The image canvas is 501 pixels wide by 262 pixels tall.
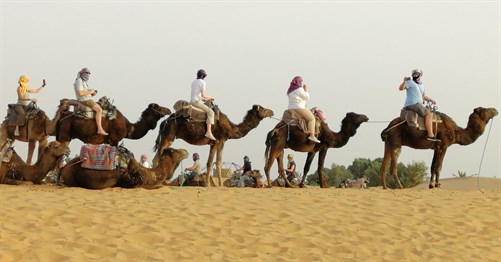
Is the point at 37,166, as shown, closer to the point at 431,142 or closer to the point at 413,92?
the point at 413,92

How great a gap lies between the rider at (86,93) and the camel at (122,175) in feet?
7.38

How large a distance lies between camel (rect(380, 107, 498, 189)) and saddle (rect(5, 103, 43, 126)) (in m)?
8.81

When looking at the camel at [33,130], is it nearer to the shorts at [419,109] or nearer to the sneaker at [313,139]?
the sneaker at [313,139]

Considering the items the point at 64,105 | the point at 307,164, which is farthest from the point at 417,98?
the point at 64,105

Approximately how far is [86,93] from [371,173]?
1130 inches

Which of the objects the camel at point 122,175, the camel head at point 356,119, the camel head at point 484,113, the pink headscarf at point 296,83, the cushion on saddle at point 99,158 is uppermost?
the pink headscarf at point 296,83

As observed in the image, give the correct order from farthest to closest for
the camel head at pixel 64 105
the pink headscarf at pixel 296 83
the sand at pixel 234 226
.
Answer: the pink headscarf at pixel 296 83
the camel head at pixel 64 105
the sand at pixel 234 226

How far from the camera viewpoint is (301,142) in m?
20.1

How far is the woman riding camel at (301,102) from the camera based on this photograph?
19844 millimetres

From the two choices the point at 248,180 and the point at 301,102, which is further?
the point at 248,180

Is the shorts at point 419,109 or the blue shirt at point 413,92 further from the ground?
the blue shirt at point 413,92

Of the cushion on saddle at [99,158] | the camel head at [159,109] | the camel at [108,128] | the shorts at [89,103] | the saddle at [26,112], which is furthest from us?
the camel head at [159,109]

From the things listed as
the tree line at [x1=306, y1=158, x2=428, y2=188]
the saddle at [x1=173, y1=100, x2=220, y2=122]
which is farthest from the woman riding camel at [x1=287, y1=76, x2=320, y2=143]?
the tree line at [x1=306, y1=158, x2=428, y2=188]

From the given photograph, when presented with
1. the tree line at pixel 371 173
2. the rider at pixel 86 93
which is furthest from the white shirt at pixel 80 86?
the tree line at pixel 371 173
